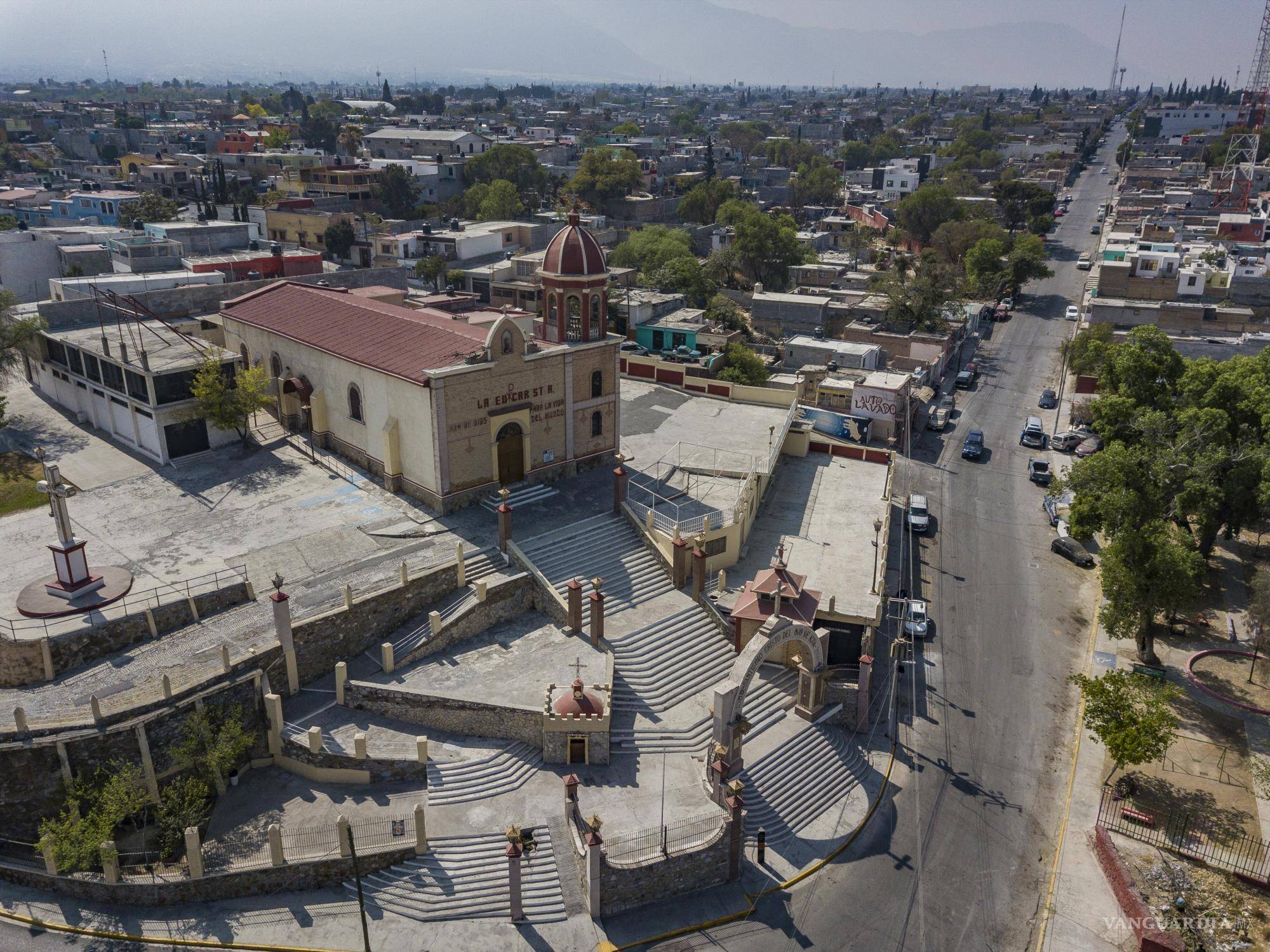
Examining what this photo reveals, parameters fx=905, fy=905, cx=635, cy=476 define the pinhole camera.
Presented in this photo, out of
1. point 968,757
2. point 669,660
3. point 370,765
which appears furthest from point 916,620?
point 370,765

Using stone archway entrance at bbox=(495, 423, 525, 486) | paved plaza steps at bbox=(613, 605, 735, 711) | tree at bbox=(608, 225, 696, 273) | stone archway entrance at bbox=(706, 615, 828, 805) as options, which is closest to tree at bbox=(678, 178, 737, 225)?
tree at bbox=(608, 225, 696, 273)

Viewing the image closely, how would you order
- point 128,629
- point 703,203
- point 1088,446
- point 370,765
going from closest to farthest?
1. point 370,765
2. point 128,629
3. point 1088,446
4. point 703,203

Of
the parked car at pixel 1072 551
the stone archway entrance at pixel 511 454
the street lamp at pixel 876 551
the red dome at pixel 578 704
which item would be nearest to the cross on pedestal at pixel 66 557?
the stone archway entrance at pixel 511 454

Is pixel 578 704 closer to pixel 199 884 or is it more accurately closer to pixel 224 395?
pixel 199 884

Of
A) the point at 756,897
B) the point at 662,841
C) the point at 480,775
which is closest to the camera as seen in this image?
the point at 662,841

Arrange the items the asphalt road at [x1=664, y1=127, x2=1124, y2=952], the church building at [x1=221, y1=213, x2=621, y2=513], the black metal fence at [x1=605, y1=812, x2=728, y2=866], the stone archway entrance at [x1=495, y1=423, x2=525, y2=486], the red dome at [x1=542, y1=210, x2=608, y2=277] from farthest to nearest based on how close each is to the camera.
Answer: the red dome at [x1=542, y1=210, x2=608, y2=277] < the stone archway entrance at [x1=495, y1=423, x2=525, y2=486] < the church building at [x1=221, y1=213, x2=621, y2=513] < the asphalt road at [x1=664, y1=127, x2=1124, y2=952] < the black metal fence at [x1=605, y1=812, x2=728, y2=866]

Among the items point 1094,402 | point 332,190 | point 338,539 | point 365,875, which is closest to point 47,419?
point 338,539

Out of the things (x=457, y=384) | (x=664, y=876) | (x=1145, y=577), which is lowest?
(x=664, y=876)

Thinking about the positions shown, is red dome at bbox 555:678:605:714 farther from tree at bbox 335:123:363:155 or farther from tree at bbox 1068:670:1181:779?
tree at bbox 335:123:363:155
